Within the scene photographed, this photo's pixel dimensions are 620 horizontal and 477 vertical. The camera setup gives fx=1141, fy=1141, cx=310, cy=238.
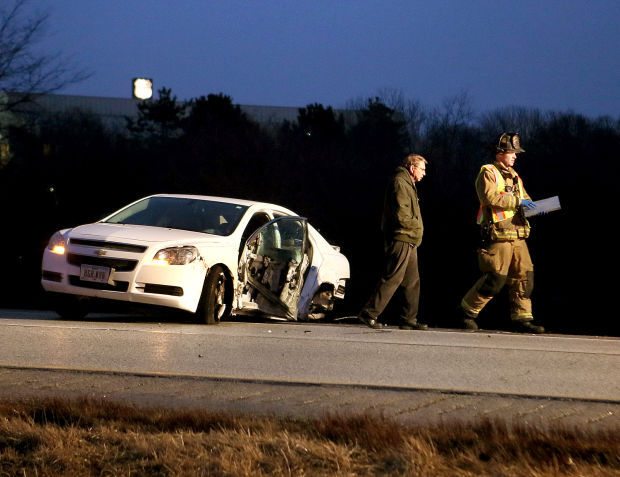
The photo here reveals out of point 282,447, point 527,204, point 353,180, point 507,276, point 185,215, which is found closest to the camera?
point 282,447

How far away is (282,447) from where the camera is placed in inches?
194

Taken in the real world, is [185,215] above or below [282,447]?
above

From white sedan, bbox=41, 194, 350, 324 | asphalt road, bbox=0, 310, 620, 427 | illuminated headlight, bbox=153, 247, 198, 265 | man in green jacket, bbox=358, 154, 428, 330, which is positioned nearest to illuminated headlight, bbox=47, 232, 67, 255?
white sedan, bbox=41, 194, 350, 324

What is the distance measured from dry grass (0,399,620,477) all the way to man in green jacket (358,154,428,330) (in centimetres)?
638

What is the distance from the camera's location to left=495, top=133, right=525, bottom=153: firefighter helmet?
12.1 metres

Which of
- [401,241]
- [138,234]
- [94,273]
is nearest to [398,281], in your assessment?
[401,241]

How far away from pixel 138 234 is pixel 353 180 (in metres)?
56.3

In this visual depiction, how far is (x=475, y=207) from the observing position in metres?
59.9

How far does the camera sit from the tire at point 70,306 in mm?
12016

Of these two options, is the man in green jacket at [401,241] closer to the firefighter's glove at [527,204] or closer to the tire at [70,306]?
the firefighter's glove at [527,204]

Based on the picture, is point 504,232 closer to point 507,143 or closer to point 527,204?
point 527,204

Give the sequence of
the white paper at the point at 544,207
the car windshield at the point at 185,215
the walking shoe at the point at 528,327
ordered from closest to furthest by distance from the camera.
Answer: the white paper at the point at 544,207
the walking shoe at the point at 528,327
the car windshield at the point at 185,215

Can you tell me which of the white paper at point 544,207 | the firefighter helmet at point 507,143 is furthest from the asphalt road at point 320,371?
the firefighter helmet at point 507,143

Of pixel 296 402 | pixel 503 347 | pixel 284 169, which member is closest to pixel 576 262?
pixel 284 169
